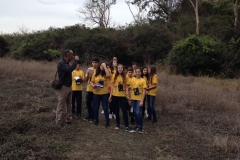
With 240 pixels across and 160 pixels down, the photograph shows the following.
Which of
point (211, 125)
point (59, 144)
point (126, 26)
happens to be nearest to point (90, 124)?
point (59, 144)

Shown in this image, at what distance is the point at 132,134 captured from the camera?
7.13 meters

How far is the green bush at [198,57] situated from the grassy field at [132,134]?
8454 mm

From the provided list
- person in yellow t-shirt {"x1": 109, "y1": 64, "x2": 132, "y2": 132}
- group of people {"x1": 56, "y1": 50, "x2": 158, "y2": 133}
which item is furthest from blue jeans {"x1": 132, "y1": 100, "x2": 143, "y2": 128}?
person in yellow t-shirt {"x1": 109, "y1": 64, "x2": 132, "y2": 132}

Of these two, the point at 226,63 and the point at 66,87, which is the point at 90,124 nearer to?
the point at 66,87

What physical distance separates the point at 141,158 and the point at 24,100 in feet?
20.1

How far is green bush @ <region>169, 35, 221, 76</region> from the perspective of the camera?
19656mm

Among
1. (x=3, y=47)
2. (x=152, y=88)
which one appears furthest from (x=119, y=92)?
(x=3, y=47)

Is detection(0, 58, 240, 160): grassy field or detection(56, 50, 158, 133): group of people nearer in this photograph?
detection(0, 58, 240, 160): grassy field

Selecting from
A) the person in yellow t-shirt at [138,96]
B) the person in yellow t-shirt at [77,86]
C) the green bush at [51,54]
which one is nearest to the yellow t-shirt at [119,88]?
the person in yellow t-shirt at [138,96]

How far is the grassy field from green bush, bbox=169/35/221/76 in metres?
8.45

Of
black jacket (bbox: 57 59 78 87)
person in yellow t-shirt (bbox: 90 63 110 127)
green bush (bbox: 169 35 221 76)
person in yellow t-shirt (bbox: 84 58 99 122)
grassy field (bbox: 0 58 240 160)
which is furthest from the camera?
green bush (bbox: 169 35 221 76)

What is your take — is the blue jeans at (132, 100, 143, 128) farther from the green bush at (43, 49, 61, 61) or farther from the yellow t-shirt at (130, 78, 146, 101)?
the green bush at (43, 49, 61, 61)

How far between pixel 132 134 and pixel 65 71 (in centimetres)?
223

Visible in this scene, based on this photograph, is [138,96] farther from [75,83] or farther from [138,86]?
[75,83]
